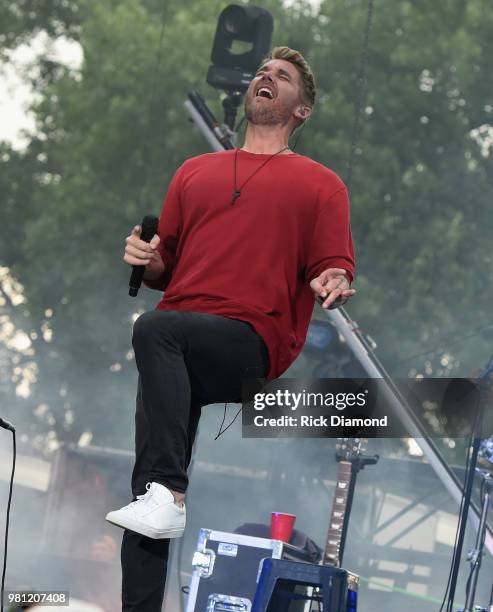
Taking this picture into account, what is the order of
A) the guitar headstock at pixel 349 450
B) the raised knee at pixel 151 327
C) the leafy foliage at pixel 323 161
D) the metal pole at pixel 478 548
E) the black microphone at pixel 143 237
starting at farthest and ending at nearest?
the leafy foliage at pixel 323 161 → the guitar headstock at pixel 349 450 → the metal pole at pixel 478 548 → the black microphone at pixel 143 237 → the raised knee at pixel 151 327

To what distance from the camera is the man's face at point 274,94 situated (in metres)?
3.00

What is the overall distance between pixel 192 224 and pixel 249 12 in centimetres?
511

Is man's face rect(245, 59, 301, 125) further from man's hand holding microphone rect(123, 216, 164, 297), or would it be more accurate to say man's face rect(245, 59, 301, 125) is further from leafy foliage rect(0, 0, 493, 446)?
leafy foliage rect(0, 0, 493, 446)

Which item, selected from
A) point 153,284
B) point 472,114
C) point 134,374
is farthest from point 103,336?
point 153,284

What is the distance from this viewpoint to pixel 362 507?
38.3 feet

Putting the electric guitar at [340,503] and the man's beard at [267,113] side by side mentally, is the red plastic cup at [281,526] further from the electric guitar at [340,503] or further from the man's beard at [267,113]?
the man's beard at [267,113]

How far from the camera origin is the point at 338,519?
682cm

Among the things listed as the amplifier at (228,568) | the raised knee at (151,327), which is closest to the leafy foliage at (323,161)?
the amplifier at (228,568)

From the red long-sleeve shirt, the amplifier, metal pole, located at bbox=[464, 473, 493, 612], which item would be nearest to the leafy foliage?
metal pole, located at bbox=[464, 473, 493, 612]

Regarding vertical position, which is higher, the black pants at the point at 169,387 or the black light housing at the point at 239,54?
the black light housing at the point at 239,54

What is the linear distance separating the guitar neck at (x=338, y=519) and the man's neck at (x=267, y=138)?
417 centimetres

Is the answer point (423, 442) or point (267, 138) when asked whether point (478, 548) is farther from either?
point (267, 138)

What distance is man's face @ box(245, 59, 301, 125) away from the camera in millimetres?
2998

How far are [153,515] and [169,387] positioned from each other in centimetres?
32
